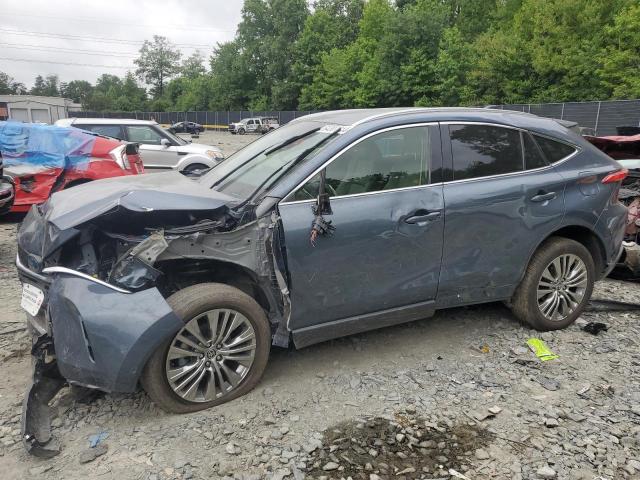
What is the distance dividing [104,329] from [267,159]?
1.74 meters

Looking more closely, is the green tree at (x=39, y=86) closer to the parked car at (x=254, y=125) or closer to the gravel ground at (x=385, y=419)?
the parked car at (x=254, y=125)

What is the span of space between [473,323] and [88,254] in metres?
3.16

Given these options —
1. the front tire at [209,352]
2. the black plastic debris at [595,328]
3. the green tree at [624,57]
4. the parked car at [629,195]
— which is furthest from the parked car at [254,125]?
the front tire at [209,352]

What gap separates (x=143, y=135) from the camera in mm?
11695

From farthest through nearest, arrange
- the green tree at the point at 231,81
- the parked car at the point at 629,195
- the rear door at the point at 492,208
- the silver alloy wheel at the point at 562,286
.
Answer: the green tree at the point at 231,81, the parked car at the point at 629,195, the silver alloy wheel at the point at 562,286, the rear door at the point at 492,208

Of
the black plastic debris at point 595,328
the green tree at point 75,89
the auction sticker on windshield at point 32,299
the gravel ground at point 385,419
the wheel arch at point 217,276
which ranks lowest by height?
the gravel ground at point 385,419

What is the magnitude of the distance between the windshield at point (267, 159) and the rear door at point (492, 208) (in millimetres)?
992

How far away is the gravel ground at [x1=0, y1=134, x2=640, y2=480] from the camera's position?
2.70m

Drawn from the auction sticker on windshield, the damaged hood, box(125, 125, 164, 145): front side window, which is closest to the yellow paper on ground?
the damaged hood

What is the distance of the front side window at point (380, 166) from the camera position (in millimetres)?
3348

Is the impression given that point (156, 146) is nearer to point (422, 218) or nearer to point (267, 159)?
point (267, 159)

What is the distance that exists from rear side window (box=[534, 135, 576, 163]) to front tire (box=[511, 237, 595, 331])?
67 centimetres

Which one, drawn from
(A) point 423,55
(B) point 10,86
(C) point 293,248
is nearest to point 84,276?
(C) point 293,248

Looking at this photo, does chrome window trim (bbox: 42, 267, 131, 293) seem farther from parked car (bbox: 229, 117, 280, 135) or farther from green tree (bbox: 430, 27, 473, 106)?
parked car (bbox: 229, 117, 280, 135)
